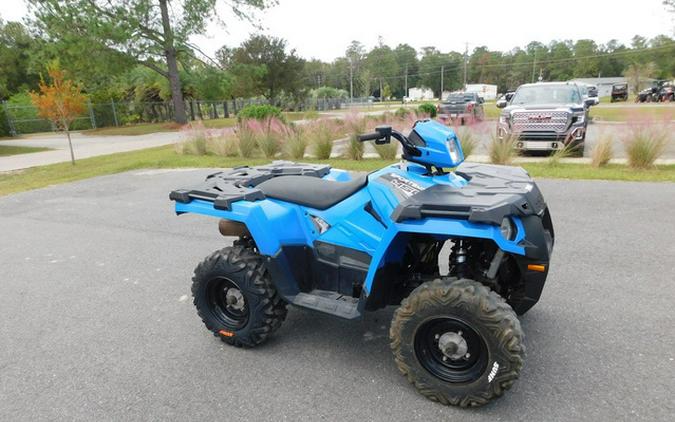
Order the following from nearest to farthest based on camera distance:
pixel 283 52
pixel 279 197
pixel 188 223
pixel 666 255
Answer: pixel 279 197 → pixel 666 255 → pixel 188 223 → pixel 283 52

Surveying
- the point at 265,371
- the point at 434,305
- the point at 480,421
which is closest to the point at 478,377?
the point at 480,421

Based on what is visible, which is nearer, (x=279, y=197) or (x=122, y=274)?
(x=279, y=197)

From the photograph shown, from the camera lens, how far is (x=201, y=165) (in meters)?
11.9

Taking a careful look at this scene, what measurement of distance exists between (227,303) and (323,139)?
8564 millimetres

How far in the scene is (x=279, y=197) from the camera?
2988 millimetres

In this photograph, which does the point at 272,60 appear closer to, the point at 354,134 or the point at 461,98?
the point at 461,98

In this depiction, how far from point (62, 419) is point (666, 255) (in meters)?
5.02

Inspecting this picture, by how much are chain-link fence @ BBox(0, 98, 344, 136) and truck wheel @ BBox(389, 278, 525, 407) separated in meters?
29.1

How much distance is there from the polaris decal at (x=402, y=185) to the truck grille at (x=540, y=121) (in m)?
8.74

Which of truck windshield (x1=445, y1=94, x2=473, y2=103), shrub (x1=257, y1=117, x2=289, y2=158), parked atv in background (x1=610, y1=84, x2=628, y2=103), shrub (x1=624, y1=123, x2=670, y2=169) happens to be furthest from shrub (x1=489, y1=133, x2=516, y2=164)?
parked atv in background (x1=610, y1=84, x2=628, y2=103)

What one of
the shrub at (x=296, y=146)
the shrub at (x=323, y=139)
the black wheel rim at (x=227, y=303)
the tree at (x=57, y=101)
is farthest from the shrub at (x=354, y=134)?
→ the tree at (x=57, y=101)

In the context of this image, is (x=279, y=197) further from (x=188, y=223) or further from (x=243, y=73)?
(x=243, y=73)

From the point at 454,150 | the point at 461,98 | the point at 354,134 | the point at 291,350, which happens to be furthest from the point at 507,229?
the point at 461,98

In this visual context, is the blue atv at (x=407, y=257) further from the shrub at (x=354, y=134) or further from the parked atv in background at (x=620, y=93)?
the parked atv in background at (x=620, y=93)
